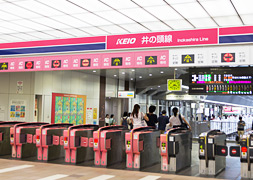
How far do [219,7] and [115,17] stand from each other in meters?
2.16

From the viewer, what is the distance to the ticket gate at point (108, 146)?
806 centimetres

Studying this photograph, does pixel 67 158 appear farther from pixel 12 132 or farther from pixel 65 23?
pixel 65 23

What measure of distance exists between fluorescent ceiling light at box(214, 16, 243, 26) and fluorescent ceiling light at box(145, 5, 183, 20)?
2.87ft

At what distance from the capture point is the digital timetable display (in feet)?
27.8

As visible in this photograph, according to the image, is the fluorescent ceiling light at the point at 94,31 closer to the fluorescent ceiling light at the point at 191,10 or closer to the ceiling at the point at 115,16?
the ceiling at the point at 115,16

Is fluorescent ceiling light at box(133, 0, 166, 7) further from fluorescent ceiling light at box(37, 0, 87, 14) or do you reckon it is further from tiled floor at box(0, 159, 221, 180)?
tiled floor at box(0, 159, 221, 180)

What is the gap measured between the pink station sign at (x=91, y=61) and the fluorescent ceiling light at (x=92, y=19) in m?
1.18

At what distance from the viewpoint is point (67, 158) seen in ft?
28.4

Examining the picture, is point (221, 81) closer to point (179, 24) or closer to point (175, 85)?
point (179, 24)

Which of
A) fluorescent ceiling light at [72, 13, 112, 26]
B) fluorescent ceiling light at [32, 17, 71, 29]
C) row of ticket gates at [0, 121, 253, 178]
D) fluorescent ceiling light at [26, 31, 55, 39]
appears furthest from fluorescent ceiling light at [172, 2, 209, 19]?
fluorescent ceiling light at [26, 31, 55, 39]

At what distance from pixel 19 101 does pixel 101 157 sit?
548 centimetres

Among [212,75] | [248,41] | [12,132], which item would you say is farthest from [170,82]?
[12,132]

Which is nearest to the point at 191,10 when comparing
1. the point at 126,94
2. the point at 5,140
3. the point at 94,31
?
the point at 94,31

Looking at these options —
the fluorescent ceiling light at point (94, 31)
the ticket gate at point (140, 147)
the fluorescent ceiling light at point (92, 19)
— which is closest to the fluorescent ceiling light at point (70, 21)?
the fluorescent ceiling light at point (92, 19)
